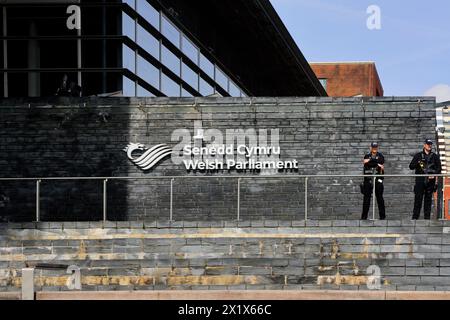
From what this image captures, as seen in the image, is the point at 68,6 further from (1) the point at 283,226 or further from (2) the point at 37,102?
(1) the point at 283,226

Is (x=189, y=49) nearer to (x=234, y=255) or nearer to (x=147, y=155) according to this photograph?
(x=147, y=155)

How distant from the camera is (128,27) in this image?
23.0 metres

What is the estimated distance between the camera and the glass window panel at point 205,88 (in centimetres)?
3077

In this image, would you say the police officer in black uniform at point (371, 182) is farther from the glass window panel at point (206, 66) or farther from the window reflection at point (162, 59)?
the glass window panel at point (206, 66)

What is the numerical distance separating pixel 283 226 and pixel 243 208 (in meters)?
3.20

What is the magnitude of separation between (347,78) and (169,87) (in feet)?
192

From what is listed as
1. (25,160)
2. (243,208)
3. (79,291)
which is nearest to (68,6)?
(25,160)

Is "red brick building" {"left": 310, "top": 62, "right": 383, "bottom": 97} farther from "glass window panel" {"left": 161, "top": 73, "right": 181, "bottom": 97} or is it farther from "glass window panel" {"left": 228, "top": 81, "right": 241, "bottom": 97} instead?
"glass window panel" {"left": 161, "top": 73, "right": 181, "bottom": 97}

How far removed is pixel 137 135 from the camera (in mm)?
22031

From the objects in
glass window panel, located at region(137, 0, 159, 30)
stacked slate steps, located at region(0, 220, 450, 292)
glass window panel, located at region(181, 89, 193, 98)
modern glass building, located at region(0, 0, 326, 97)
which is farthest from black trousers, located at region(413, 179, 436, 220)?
glass window panel, located at region(181, 89, 193, 98)

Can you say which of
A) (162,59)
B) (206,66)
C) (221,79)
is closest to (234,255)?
(162,59)

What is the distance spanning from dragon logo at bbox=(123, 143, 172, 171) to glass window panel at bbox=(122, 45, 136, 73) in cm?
223

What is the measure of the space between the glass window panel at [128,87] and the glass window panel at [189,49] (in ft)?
16.3

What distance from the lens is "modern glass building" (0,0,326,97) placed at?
22.7 metres
